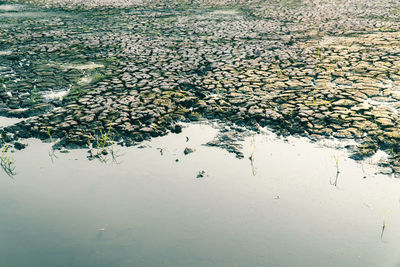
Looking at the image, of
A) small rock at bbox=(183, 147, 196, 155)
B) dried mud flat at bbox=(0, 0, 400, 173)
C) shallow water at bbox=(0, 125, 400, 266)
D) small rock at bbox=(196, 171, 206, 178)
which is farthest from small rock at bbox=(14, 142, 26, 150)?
small rock at bbox=(196, 171, 206, 178)

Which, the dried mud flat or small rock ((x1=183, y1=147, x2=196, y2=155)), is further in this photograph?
the dried mud flat

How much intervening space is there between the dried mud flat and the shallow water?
38 centimetres

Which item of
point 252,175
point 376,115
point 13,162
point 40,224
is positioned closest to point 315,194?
point 252,175

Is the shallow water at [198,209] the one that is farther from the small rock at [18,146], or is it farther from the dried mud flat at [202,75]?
the dried mud flat at [202,75]

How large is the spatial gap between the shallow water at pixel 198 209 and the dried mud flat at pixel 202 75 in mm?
376

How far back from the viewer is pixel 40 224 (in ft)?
9.27

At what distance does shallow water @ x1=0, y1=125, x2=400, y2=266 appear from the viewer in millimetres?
2539

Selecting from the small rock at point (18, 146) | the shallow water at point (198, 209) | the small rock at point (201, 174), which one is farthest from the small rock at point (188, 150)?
the small rock at point (18, 146)

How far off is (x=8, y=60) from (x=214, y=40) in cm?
352

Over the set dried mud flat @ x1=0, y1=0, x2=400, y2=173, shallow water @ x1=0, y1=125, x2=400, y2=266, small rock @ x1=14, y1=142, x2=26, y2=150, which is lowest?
shallow water @ x1=0, y1=125, x2=400, y2=266

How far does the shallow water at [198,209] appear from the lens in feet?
8.33

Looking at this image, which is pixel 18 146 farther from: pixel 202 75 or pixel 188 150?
pixel 202 75

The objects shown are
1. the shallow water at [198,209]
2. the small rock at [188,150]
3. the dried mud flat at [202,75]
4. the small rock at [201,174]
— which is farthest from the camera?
the dried mud flat at [202,75]

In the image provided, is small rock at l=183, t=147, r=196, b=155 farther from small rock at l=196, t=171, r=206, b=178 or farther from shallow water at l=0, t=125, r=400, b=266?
small rock at l=196, t=171, r=206, b=178
